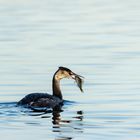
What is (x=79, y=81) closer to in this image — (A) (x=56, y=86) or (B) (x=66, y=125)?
(A) (x=56, y=86)

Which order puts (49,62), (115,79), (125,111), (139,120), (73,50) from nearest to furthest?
(139,120)
(125,111)
(115,79)
(49,62)
(73,50)

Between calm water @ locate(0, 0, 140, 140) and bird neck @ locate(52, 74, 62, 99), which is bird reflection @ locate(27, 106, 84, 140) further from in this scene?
bird neck @ locate(52, 74, 62, 99)

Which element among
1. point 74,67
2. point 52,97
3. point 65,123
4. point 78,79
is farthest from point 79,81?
point 65,123

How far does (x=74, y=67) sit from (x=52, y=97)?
457 centimetres

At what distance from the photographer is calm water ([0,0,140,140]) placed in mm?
17516

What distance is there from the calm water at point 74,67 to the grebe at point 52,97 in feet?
0.87

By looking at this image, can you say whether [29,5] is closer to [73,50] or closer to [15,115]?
[73,50]

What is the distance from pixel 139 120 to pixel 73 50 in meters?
10.7

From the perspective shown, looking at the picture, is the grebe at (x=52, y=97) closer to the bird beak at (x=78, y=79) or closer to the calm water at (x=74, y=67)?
the bird beak at (x=78, y=79)

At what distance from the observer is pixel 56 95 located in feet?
72.1

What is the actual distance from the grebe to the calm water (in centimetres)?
27

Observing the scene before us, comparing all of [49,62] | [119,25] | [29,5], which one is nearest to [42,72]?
[49,62]

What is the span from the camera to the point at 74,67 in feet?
83.9

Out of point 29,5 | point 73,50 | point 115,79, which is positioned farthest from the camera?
point 29,5
